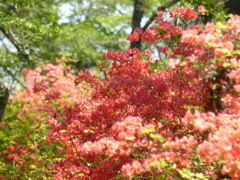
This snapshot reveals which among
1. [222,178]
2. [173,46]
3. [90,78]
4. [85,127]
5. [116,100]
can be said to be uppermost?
[173,46]

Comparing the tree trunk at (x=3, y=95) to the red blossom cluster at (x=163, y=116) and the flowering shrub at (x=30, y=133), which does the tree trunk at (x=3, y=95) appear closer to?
the flowering shrub at (x=30, y=133)

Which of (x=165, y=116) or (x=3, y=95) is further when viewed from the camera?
(x=3, y=95)

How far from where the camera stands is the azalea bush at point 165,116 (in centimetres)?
262

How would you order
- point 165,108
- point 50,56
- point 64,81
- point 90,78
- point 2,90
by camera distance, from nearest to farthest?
point 165,108, point 90,78, point 2,90, point 50,56, point 64,81

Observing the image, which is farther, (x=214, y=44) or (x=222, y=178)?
(x=222, y=178)

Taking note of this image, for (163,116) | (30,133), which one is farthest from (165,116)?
(30,133)

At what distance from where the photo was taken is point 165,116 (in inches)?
144

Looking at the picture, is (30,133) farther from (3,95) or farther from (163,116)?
(163,116)

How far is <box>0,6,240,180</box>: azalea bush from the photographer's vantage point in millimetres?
2621

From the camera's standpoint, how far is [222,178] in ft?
9.43

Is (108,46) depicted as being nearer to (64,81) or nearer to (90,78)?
(64,81)

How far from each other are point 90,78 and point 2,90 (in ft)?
13.0

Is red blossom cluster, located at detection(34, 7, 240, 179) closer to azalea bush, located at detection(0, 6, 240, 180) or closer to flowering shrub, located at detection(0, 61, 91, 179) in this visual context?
azalea bush, located at detection(0, 6, 240, 180)

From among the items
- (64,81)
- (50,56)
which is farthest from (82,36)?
(50,56)
